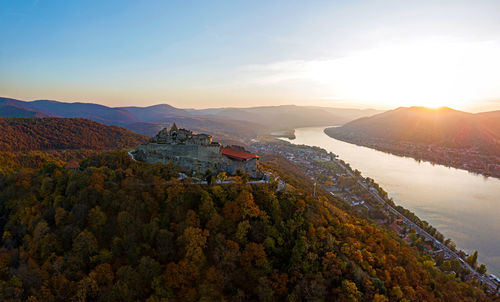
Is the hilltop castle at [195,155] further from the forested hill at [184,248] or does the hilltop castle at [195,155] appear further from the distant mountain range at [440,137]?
the distant mountain range at [440,137]

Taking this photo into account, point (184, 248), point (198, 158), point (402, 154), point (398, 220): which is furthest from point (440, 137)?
point (184, 248)

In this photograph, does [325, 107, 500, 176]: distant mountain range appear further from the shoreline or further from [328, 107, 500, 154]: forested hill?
the shoreline

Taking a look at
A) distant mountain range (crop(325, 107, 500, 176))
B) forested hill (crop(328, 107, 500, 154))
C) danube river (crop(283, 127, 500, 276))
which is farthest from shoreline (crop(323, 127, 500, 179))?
forested hill (crop(328, 107, 500, 154))

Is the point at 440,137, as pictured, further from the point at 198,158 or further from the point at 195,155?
the point at 195,155

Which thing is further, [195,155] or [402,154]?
[402,154]

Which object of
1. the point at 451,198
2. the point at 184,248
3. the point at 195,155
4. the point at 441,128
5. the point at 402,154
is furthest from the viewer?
the point at 441,128

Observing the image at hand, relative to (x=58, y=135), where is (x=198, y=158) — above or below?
below

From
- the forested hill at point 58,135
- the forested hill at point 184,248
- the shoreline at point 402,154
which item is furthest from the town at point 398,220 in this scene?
the forested hill at point 58,135

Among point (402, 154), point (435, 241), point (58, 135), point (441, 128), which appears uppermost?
point (441, 128)
